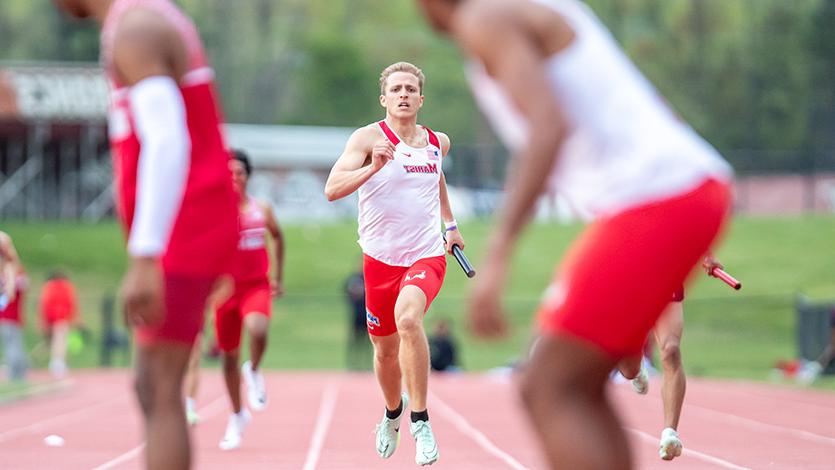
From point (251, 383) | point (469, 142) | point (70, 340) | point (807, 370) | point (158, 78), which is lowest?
point (469, 142)

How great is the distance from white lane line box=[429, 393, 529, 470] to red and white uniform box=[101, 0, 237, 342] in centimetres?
477

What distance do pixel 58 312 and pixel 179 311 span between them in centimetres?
2094

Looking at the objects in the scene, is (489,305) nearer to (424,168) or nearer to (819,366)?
(424,168)

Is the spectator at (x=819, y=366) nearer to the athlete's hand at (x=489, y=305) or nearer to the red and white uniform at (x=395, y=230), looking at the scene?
the red and white uniform at (x=395, y=230)

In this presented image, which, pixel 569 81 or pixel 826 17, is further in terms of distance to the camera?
pixel 826 17

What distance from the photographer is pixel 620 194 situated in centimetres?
398

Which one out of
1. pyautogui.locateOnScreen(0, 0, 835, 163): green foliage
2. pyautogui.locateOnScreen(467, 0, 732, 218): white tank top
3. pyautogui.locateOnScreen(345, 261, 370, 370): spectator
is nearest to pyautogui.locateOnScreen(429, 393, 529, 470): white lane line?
pyautogui.locateOnScreen(467, 0, 732, 218): white tank top

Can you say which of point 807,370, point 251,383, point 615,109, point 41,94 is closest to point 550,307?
point 615,109

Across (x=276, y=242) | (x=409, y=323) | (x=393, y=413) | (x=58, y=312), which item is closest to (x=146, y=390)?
(x=409, y=323)

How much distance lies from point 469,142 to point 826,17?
63.3ft

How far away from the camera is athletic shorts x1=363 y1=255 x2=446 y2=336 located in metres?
8.43

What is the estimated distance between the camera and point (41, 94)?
4109cm

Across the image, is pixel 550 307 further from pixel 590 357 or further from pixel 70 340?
pixel 70 340

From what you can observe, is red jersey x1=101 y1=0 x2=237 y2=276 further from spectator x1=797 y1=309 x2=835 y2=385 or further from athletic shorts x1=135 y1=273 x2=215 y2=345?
spectator x1=797 y1=309 x2=835 y2=385
